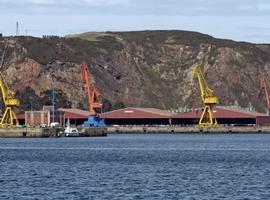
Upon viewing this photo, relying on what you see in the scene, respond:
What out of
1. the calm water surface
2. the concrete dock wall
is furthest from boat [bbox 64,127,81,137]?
the calm water surface

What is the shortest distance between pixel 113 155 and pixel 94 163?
18.9 m

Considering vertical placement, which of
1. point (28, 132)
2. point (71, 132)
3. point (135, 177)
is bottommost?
point (135, 177)

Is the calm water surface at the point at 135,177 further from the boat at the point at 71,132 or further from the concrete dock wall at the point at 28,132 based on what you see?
the boat at the point at 71,132

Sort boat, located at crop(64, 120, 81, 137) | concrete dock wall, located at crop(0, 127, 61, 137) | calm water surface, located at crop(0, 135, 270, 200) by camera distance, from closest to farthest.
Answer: calm water surface, located at crop(0, 135, 270, 200) < concrete dock wall, located at crop(0, 127, 61, 137) < boat, located at crop(64, 120, 81, 137)

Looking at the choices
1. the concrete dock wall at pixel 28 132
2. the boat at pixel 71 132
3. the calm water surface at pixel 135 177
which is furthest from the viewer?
the boat at pixel 71 132

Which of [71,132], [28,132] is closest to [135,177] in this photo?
[28,132]

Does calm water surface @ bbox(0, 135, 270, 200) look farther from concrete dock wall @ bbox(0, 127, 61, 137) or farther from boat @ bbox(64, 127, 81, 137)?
boat @ bbox(64, 127, 81, 137)

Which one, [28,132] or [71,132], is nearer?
[28,132]

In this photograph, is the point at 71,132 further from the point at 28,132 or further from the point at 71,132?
the point at 28,132

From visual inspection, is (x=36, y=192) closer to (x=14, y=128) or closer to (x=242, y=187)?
(x=242, y=187)

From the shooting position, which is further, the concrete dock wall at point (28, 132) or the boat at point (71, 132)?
the boat at point (71, 132)

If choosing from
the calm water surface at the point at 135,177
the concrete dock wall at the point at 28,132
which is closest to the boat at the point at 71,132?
the concrete dock wall at the point at 28,132

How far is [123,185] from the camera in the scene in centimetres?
6719

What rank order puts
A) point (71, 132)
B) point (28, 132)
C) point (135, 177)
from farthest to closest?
point (71, 132) → point (28, 132) → point (135, 177)
